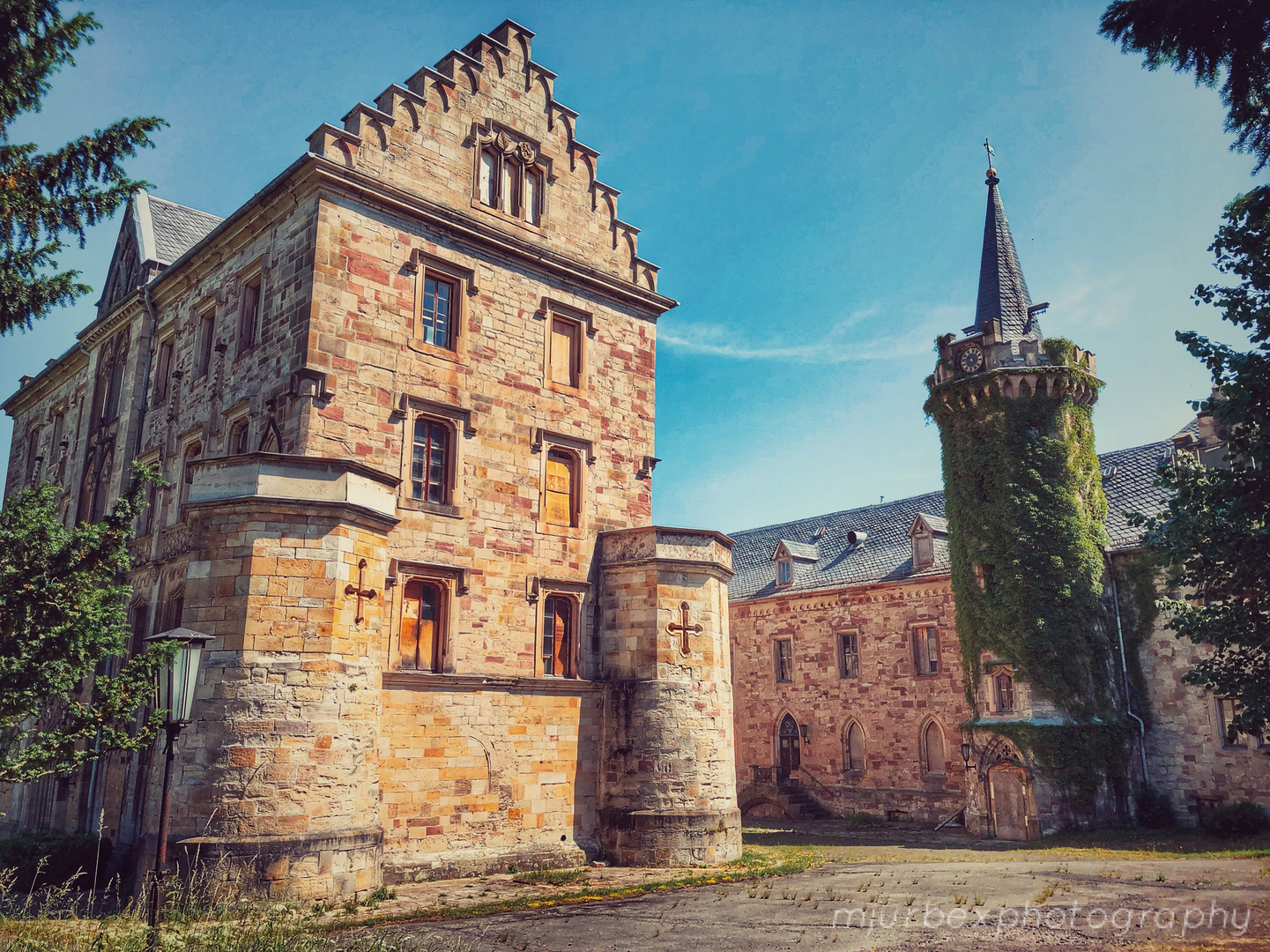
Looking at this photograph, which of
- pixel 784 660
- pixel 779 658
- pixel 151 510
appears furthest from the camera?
pixel 779 658

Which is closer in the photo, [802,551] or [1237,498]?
[1237,498]

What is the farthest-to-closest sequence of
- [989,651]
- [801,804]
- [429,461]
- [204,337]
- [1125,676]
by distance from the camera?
[801,804]
[989,651]
[1125,676]
[204,337]
[429,461]

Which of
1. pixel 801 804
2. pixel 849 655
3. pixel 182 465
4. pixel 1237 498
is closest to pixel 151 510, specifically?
pixel 182 465

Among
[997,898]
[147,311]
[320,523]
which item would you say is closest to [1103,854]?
[997,898]

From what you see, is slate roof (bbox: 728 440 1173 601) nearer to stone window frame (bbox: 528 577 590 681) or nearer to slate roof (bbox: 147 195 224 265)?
stone window frame (bbox: 528 577 590 681)

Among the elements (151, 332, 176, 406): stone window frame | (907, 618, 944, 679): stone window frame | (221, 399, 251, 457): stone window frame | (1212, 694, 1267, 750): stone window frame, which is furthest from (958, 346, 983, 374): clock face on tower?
(151, 332, 176, 406): stone window frame

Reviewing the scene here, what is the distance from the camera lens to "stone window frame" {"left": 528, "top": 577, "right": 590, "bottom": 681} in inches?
741

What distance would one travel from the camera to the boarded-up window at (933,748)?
31.0 meters

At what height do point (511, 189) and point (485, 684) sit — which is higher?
point (511, 189)

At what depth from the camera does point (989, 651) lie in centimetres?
2738

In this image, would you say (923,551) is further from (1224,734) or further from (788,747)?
(1224,734)

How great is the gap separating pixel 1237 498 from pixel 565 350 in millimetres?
13149

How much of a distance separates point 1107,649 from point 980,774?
16.5ft

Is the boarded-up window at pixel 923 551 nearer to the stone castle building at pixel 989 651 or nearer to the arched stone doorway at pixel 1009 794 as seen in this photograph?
the stone castle building at pixel 989 651
